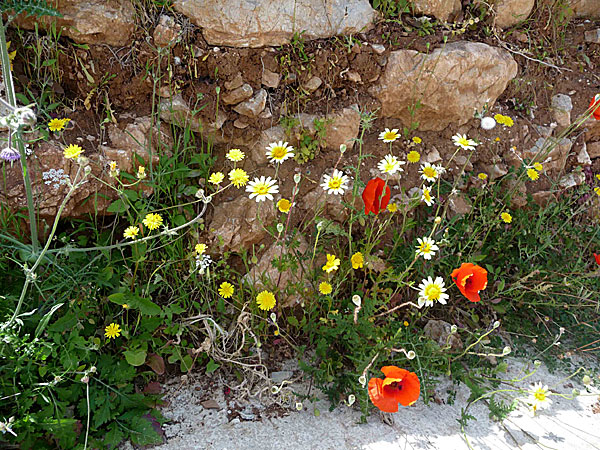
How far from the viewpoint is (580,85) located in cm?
320

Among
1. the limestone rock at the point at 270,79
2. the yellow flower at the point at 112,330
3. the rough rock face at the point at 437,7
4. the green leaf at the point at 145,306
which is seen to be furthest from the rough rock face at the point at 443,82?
the yellow flower at the point at 112,330

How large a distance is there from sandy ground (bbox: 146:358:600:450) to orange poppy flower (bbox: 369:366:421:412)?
0.28 meters

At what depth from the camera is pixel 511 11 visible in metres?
3.07

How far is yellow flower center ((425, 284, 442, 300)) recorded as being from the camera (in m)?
1.98

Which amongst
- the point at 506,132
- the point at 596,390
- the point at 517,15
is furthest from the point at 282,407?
the point at 517,15

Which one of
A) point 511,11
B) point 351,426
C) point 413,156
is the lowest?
point 351,426

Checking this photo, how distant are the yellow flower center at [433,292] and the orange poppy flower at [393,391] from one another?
353mm

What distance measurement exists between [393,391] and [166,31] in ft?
6.56

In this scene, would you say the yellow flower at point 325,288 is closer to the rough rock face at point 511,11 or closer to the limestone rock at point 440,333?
the limestone rock at point 440,333

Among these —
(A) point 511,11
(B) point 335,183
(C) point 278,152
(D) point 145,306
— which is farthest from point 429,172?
(A) point 511,11

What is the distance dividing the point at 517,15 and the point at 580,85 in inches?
25.3

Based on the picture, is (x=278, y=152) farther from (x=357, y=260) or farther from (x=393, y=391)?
(x=393, y=391)

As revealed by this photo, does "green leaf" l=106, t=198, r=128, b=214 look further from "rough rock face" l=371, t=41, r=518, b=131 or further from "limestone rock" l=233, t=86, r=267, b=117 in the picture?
Result: "rough rock face" l=371, t=41, r=518, b=131

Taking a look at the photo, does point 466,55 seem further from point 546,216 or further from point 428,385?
point 428,385
